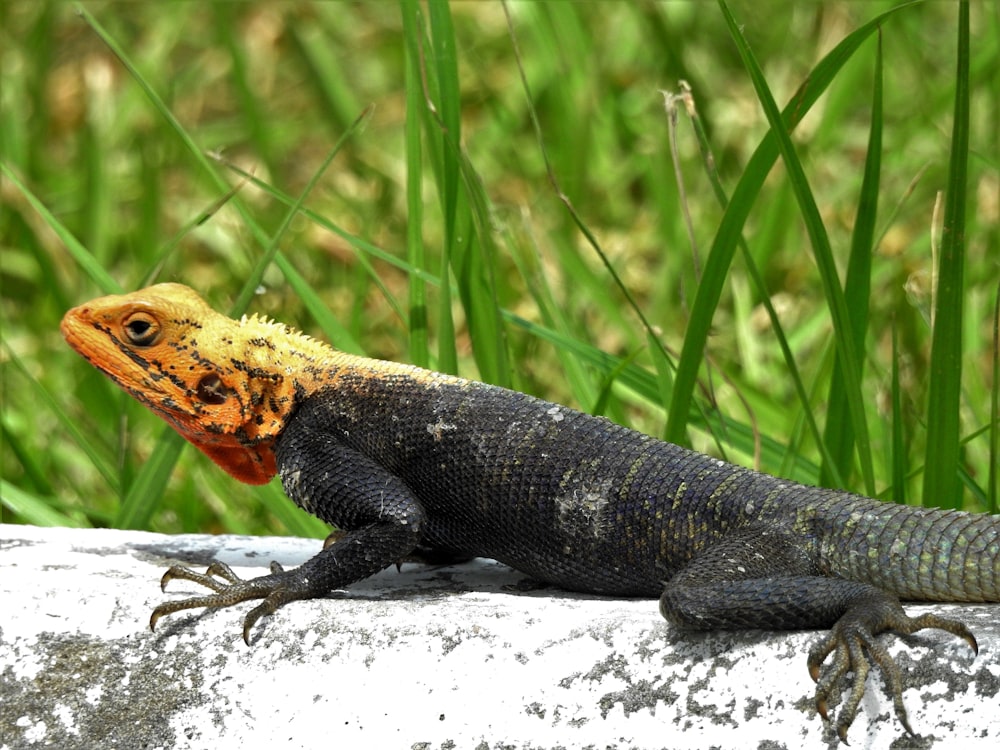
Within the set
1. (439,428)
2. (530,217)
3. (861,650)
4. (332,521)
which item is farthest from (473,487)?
(530,217)

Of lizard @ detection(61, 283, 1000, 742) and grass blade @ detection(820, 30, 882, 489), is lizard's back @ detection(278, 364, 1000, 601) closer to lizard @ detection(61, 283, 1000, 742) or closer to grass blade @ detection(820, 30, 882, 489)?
lizard @ detection(61, 283, 1000, 742)

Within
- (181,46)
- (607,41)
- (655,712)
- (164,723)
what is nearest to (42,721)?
(164,723)

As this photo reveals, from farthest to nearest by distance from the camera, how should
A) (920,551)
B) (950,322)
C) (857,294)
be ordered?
(857,294)
(950,322)
(920,551)

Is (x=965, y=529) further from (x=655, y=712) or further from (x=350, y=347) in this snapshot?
(x=350, y=347)

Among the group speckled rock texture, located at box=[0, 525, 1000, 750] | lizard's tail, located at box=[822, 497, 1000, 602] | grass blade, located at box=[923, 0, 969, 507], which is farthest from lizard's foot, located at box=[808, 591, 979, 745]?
grass blade, located at box=[923, 0, 969, 507]

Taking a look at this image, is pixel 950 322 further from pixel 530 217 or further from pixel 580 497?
pixel 530 217
